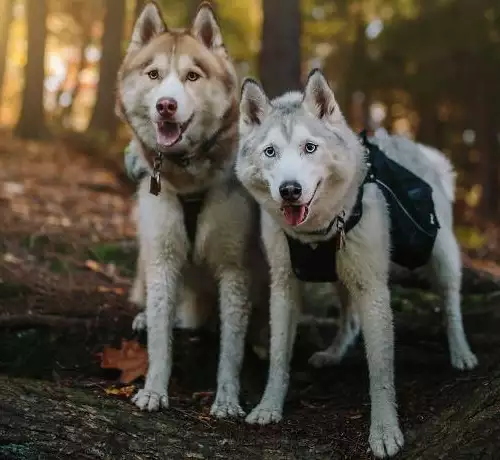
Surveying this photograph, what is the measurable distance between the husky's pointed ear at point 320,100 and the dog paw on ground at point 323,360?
1.90 metres

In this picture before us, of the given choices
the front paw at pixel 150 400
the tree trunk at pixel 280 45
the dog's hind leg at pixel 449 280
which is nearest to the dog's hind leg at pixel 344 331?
the dog's hind leg at pixel 449 280

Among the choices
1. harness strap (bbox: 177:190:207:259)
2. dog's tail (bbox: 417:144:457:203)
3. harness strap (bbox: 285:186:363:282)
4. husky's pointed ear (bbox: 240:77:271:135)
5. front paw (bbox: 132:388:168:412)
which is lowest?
front paw (bbox: 132:388:168:412)

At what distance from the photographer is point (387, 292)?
154 inches

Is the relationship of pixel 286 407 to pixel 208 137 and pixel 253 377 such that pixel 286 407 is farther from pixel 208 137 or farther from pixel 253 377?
pixel 208 137

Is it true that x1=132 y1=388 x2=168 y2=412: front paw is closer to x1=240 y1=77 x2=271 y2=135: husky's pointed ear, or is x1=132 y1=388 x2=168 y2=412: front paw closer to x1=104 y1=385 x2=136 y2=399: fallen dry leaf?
x1=104 y1=385 x2=136 y2=399: fallen dry leaf

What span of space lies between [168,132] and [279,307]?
1281 mm

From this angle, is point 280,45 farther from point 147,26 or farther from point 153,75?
point 153,75

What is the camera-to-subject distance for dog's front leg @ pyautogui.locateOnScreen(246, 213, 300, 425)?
4.05 meters

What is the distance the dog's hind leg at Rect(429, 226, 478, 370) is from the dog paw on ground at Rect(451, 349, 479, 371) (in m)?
0.03

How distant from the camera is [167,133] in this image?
4059 millimetres

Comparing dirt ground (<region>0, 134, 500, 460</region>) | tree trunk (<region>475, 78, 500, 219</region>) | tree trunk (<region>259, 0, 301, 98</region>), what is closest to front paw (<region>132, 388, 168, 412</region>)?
dirt ground (<region>0, 134, 500, 460</region>)

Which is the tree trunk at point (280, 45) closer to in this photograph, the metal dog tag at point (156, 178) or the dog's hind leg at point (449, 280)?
the dog's hind leg at point (449, 280)

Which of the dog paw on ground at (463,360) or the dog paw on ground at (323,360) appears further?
the dog paw on ground at (323,360)

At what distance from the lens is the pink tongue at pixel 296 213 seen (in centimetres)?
347
